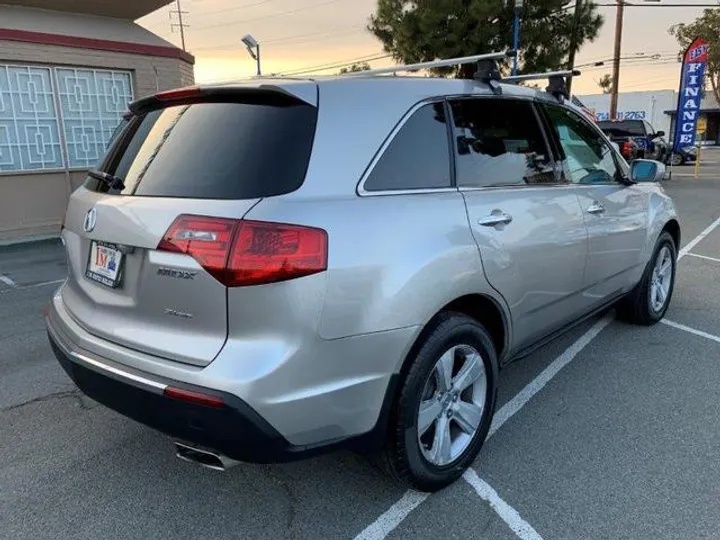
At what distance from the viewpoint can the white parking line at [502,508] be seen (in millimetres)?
2609

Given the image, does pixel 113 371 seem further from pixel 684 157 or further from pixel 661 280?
pixel 684 157

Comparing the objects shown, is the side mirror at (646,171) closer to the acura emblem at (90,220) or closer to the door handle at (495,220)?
the door handle at (495,220)

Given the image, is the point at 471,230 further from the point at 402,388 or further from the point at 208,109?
the point at 208,109

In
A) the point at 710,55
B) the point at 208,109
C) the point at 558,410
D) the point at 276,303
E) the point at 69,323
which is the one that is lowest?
the point at 558,410

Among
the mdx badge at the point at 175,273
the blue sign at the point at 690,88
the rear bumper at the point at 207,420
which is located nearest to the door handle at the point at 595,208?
the rear bumper at the point at 207,420

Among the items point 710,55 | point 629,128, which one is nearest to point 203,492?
point 629,128

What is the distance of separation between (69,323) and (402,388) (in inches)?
60.7

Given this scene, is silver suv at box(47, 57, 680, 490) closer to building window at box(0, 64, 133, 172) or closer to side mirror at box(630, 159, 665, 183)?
side mirror at box(630, 159, 665, 183)

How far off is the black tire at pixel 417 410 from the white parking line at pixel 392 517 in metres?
0.08

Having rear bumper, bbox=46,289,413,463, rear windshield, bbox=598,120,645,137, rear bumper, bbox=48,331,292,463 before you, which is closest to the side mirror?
rear bumper, bbox=46,289,413,463

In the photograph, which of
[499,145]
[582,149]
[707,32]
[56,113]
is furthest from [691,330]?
[707,32]

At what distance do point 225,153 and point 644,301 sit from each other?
3.90 meters

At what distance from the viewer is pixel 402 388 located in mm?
2559

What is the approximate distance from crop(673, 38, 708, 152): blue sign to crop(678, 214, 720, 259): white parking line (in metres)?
13.5
